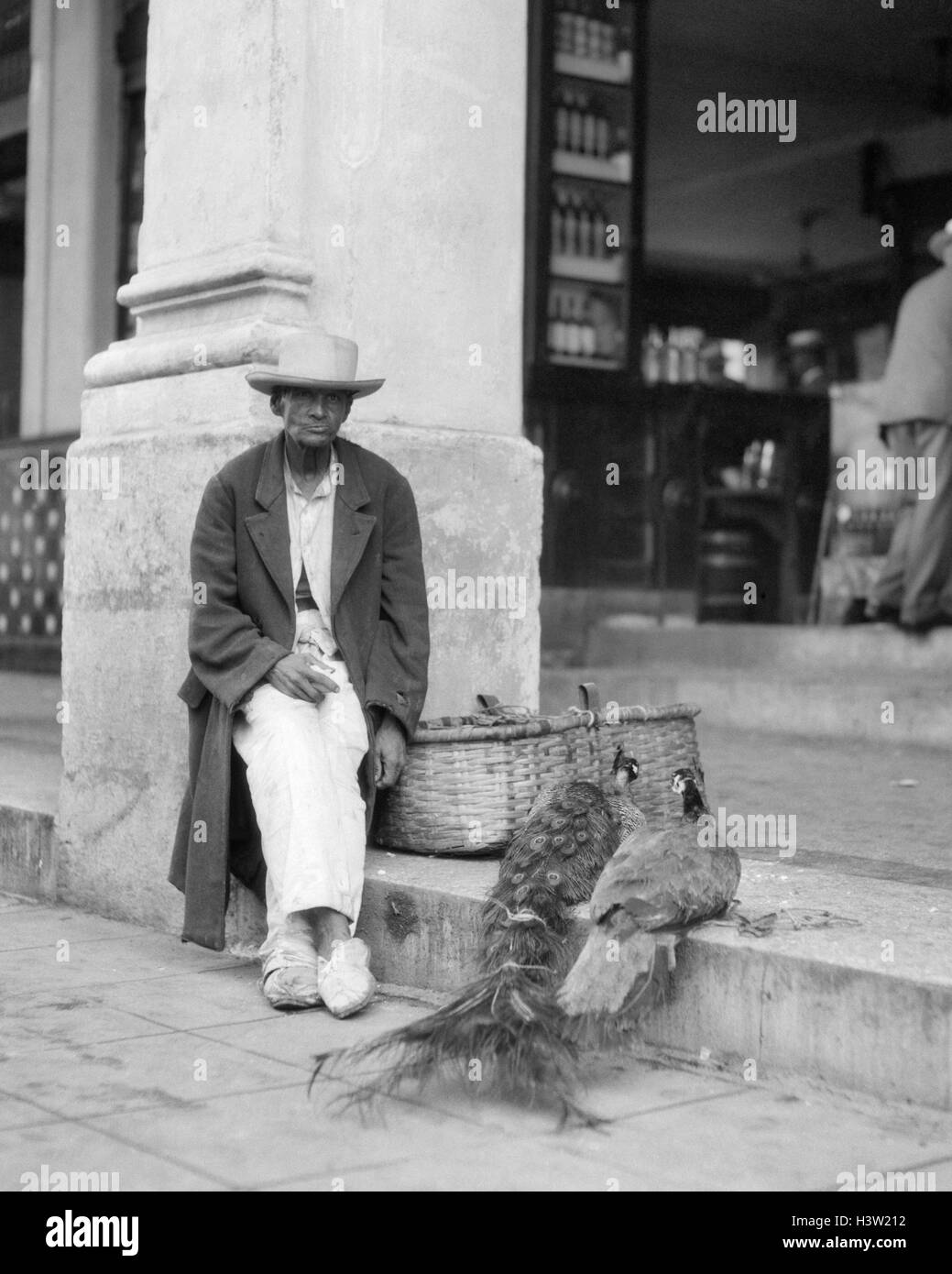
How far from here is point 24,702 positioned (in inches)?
425

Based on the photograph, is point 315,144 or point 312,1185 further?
point 315,144

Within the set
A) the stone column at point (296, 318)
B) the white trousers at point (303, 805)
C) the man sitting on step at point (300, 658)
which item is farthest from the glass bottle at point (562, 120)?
the white trousers at point (303, 805)

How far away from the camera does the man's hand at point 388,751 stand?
4926mm

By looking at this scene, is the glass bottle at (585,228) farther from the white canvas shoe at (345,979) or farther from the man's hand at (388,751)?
the white canvas shoe at (345,979)

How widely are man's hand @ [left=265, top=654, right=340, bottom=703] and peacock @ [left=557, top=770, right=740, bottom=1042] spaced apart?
1.00 metres

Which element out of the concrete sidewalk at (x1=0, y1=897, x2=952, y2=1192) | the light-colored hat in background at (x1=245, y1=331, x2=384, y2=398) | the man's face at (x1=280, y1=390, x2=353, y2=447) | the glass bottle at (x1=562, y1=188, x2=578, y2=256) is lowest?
the concrete sidewalk at (x1=0, y1=897, x2=952, y2=1192)

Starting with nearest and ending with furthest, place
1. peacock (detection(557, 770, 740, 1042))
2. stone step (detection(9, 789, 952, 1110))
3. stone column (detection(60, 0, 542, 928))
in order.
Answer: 1. stone step (detection(9, 789, 952, 1110))
2. peacock (detection(557, 770, 740, 1042))
3. stone column (detection(60, 0, 542, 928))

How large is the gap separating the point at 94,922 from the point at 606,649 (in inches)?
217

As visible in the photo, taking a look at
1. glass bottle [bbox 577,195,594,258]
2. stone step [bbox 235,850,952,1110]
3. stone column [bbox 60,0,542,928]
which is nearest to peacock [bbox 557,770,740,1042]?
stone step [bbox 235,850,952,1110]

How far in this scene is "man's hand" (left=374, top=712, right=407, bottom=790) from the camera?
4.93m

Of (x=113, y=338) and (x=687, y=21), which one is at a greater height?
(x=687, y=21)

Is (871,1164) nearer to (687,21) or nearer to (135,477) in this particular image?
(135,477)

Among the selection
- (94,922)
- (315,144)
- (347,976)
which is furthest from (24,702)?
(347,976)

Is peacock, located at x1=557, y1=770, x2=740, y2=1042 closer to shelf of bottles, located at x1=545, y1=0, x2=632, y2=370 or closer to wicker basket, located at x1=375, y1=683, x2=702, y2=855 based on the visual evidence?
A: wicker basket, located at x1=375, y1=683, x2=702, y2=855
